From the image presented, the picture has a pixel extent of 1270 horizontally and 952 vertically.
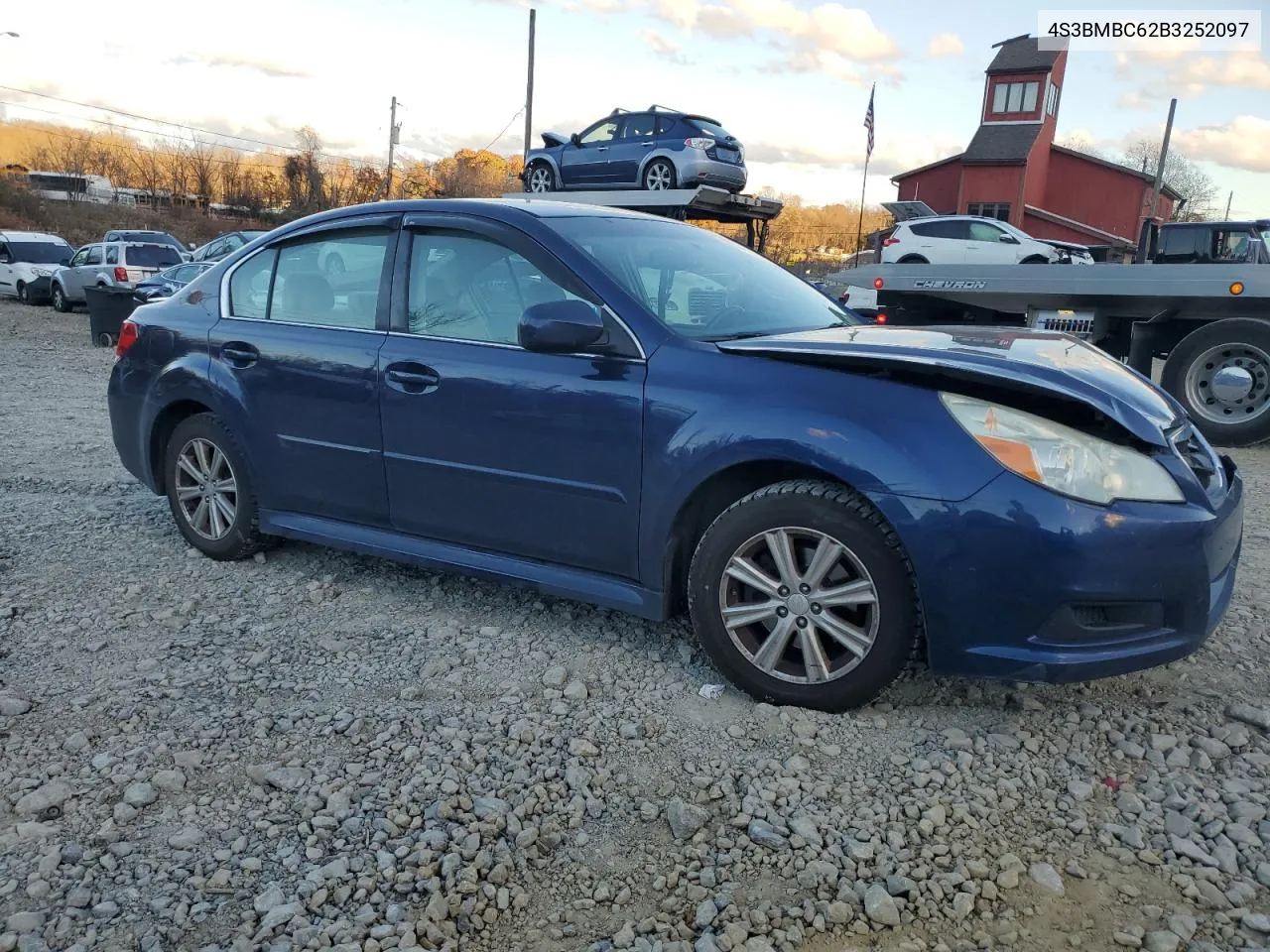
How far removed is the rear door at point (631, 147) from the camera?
1457cm

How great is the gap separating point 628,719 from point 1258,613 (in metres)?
2.75

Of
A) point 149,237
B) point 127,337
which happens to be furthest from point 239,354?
point 149,237

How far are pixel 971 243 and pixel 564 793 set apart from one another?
19471 mm

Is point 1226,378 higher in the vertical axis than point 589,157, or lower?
lower

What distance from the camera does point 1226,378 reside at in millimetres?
8266

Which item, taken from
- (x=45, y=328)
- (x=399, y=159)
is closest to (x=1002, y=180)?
(x=45, y=328)

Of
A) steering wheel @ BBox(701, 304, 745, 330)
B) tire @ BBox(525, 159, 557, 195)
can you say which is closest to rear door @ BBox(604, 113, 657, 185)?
tire @ BBox(525, 159, 557, 195)

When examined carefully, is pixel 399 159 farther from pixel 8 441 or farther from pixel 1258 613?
pixel 1258 613

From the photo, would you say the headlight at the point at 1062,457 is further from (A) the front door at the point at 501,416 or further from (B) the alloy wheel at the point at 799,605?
(A) the front door at the point at 501,416

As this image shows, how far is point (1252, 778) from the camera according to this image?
276cm

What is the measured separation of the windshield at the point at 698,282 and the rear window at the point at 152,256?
2084 centimetres

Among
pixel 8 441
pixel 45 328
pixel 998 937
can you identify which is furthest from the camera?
pixel 45 328

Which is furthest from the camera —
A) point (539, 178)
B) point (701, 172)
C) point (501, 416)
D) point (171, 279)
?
point (171, 279)

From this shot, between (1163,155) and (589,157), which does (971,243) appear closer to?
(589,157)
